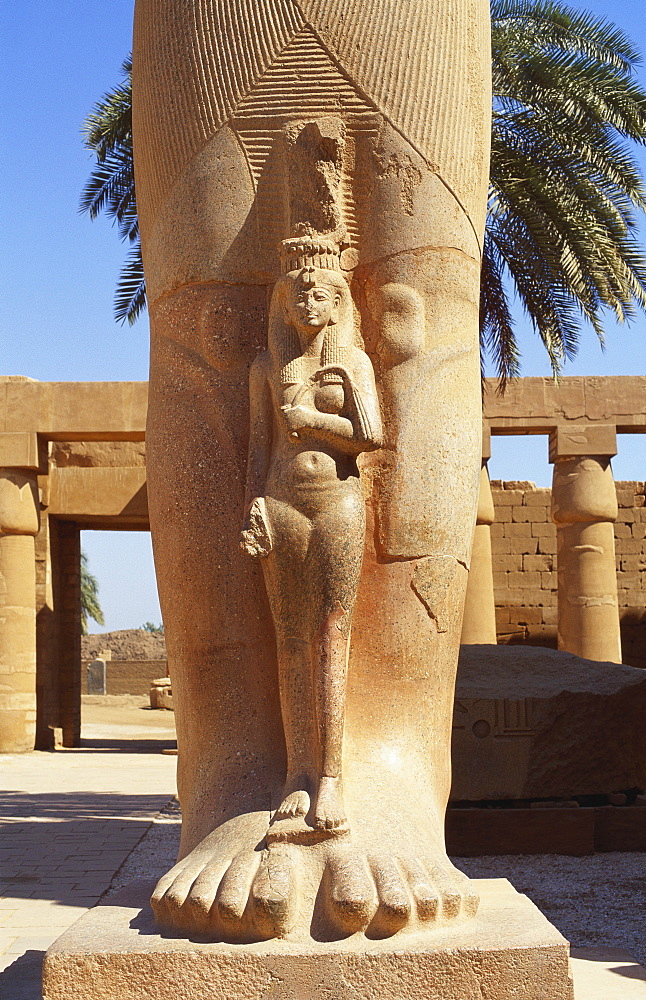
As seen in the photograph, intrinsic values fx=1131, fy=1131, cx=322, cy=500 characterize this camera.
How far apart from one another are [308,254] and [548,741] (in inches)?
153

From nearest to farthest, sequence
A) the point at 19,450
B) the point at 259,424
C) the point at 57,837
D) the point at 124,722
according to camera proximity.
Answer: the point at 259,424, the point at 57,837, the point at 19,450, the point at 124,722

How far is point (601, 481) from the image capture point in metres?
12.7

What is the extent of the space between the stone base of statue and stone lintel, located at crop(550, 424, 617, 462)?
1086 cm

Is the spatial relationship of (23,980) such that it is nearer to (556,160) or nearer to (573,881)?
(573,881)

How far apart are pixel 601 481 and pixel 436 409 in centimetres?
1051

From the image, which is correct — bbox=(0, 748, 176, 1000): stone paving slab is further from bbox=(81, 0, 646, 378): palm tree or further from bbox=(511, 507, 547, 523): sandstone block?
bbox=(511, 507, 547, 523): sandstone block

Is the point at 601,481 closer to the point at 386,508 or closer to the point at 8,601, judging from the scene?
the point at 8,601

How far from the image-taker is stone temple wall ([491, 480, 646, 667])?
16.0m

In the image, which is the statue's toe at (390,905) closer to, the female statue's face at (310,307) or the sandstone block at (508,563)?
the female statue's face at (310,307)

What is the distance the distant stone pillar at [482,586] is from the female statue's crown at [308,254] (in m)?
9.23

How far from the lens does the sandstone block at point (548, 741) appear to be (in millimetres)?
5723

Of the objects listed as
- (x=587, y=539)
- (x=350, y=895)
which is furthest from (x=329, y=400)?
(x=587, y=539)

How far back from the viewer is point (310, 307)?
8.14 feet

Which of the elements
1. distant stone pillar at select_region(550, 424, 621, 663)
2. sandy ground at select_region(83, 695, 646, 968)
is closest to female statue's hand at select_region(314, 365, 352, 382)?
sandy ground at select_region(83, 695, 646, 968)
